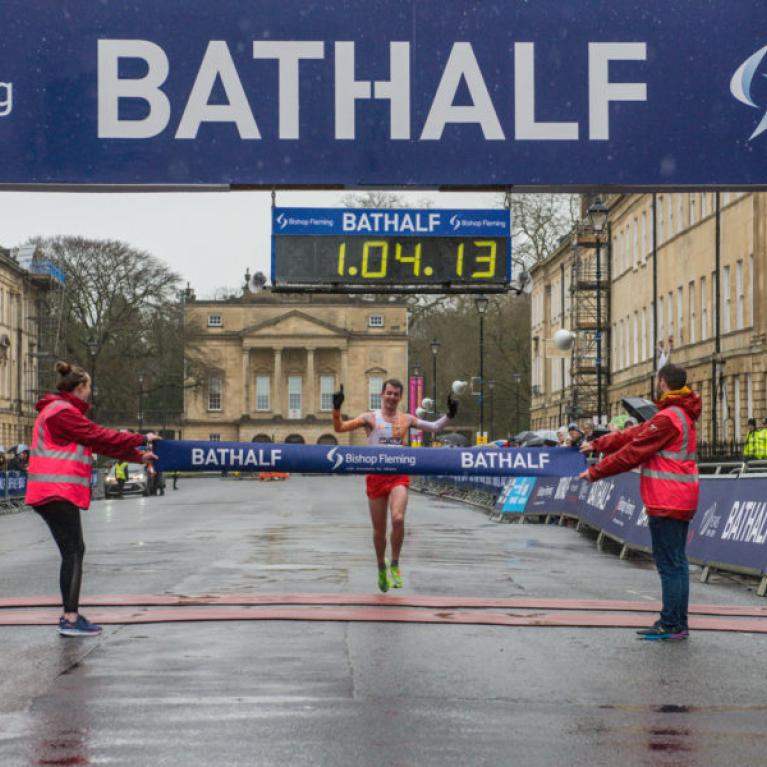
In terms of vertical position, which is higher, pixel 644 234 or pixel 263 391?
pixel 644 234

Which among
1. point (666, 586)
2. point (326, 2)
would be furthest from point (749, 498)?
point (326, 2)

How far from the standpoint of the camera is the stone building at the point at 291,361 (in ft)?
499

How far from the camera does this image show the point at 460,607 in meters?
13.6

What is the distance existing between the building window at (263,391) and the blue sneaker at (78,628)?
473ft

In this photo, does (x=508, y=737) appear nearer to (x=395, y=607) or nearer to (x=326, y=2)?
(x=395, y=607)

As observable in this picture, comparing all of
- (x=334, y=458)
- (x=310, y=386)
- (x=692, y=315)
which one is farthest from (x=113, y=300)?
(x=334, y=458)

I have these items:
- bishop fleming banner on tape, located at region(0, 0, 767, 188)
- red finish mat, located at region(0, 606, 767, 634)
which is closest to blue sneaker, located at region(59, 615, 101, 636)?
red finish mat, located at region(0, 606, 767, 634)

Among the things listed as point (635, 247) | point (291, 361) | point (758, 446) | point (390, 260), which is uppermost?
point (635, 247)

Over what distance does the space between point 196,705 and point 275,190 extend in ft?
20.8

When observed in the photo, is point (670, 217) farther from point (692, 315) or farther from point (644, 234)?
point (644, 234)

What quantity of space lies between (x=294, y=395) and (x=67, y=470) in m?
143

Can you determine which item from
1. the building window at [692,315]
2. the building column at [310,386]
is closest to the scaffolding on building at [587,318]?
the building window at [692,315]

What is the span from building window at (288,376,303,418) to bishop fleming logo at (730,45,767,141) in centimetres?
14075

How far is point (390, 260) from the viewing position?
14.9m
